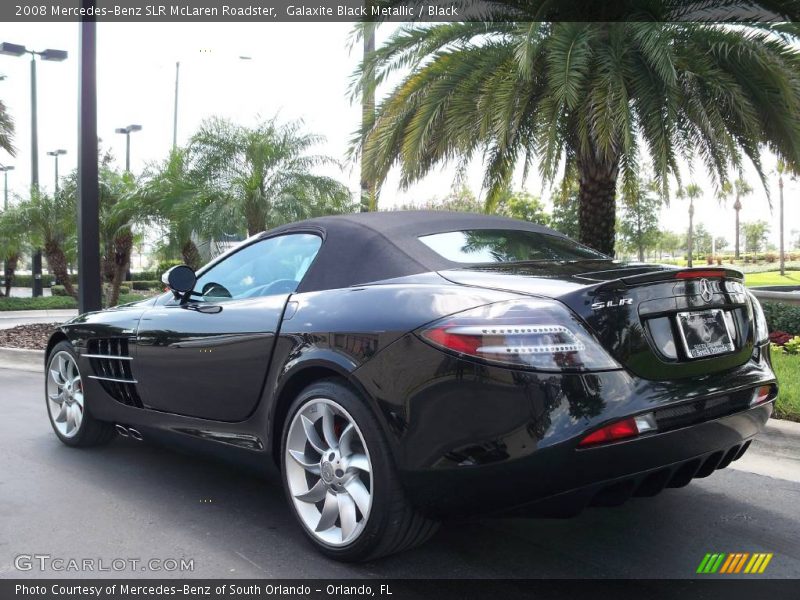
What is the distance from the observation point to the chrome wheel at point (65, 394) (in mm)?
5199

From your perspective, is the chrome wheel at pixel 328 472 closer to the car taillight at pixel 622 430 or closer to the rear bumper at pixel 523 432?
the rear bumper at pixel 523 432

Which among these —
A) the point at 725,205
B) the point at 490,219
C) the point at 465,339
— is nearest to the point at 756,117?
the point at 725,205

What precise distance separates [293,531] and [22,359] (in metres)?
8.37

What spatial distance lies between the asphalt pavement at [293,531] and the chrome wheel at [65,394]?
53cm

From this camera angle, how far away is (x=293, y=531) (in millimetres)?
3643

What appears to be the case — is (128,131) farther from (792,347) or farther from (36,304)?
(792,347)

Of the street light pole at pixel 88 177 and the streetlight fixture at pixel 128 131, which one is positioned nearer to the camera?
the street light pole at pixel 88 177

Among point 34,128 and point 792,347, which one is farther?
point 34,128

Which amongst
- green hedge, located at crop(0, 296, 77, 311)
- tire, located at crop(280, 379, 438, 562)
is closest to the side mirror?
tire, located at crop(280, 379, 438, 562)

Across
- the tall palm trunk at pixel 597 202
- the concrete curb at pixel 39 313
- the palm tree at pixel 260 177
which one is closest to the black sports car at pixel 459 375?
the tall palm trunk at pixel 597 202

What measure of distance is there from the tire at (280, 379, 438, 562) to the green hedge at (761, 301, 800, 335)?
8.85 metres

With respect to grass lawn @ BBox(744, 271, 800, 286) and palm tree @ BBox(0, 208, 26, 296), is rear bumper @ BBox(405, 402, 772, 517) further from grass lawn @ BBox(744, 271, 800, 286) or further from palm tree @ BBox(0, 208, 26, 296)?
grass lawn @ BBox(744, 271, 800, 286)

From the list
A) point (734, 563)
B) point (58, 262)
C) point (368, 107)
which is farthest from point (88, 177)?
point (58, 262)

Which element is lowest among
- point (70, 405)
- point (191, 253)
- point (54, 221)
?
point (70, 405)
